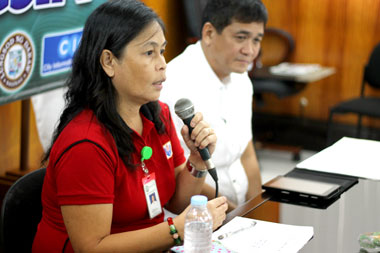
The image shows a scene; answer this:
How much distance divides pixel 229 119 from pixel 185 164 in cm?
55

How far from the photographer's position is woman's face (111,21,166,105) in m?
1.79

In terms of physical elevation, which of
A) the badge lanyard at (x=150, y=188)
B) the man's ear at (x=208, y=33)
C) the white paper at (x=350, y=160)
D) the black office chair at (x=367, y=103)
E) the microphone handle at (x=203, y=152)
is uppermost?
the man's ear at (x=208, y=33)

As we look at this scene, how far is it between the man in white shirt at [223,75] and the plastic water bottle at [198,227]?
2.87ft

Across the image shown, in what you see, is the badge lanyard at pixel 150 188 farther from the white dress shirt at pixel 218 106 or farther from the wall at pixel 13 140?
the wall at pixel 13 140

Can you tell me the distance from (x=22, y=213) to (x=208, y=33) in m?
1.18

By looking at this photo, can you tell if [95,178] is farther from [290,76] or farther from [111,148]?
[290,76]

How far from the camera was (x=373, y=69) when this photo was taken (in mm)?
4898

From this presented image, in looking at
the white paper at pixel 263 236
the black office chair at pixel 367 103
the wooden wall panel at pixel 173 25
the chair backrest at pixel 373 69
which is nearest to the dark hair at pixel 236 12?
the white paper at pixel 263 236

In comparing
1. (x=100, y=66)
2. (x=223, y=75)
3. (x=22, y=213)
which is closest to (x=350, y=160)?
(x=223, y=75)

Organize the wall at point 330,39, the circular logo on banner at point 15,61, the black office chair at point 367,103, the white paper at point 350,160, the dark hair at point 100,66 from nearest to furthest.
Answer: the dark hair at point 100,66 → the white paper at point 350,160 → the circular logo on banner at point 15,61 → the black office chair at point 367,103 → the wall at point 330,39

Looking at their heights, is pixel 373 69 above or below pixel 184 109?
below

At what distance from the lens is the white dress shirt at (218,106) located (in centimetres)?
249

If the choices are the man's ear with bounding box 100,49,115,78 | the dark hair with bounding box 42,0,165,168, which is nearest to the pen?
the dark hair with bounding box 42,0,165,168

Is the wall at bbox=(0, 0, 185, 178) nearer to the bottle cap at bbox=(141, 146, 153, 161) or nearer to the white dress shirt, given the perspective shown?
the white dress shirt
